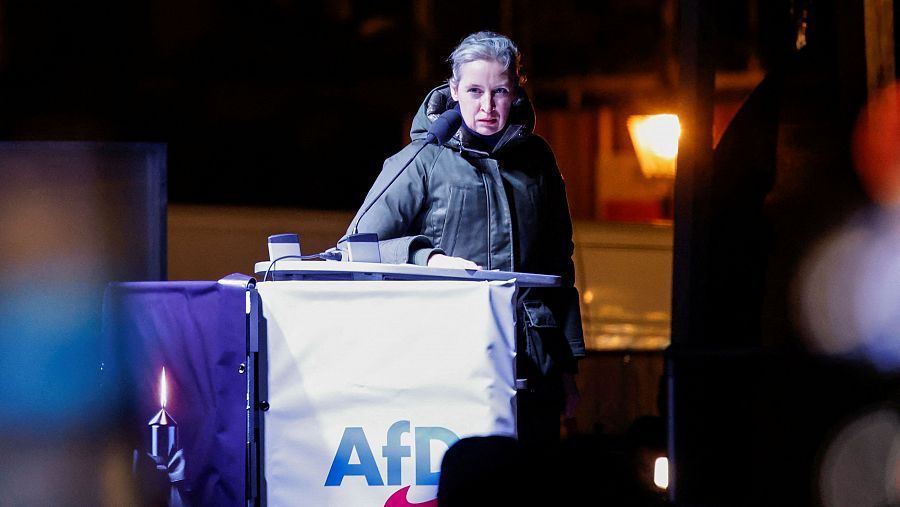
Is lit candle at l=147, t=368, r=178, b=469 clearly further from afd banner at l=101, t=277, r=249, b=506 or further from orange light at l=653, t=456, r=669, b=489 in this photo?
orange light at l=653, t=456, r=669, b=489

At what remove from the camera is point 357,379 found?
234 cm

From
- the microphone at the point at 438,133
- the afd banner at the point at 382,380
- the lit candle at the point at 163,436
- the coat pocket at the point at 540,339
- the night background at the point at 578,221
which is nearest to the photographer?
the afd banner at the point at 382,380

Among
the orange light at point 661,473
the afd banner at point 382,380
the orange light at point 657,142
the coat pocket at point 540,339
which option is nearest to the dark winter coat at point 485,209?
the coat pocket at point 540,339

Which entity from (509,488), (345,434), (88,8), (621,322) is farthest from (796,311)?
(88,8)

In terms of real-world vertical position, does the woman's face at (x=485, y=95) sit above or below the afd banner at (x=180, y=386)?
above

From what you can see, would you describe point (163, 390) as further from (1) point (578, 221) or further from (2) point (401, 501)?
(1) point (578, 221)

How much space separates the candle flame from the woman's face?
945 mm

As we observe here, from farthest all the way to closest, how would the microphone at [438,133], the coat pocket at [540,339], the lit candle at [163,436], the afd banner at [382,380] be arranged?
the coat pocket at [540,339] < the microphone at [438,133] < the lit candle at [163,436] < the afd banner at [382,380]

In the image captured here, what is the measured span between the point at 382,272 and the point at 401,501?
1.57 feet

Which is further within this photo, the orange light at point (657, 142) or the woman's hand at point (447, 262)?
the orange light at point (657, 142)

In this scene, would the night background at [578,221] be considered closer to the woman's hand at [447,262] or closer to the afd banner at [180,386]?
the afd banner at [180,386]

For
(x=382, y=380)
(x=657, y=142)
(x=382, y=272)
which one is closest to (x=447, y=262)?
(x=382, y=272)

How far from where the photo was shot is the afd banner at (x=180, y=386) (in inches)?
92.9

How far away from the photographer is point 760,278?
4.58 metres
